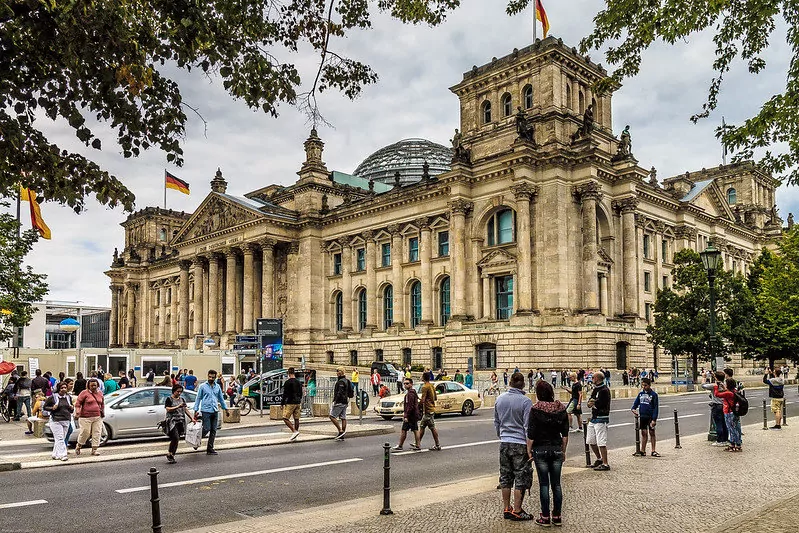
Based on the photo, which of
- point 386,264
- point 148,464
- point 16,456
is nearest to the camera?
point 148,464

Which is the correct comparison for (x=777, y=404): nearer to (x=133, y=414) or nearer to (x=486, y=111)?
(x=133, y=414)

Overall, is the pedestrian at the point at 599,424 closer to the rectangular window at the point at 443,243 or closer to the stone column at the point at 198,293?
the rectangular window at the point at 443,243

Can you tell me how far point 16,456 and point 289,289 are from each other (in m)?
49.8

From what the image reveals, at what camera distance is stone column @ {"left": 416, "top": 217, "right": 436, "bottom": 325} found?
5688 centimetres

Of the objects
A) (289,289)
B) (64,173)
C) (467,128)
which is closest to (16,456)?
(64,173)

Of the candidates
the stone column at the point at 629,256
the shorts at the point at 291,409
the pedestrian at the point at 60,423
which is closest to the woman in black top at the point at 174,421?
the pedestrian at the point at 60,423

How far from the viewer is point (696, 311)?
49.8 metres

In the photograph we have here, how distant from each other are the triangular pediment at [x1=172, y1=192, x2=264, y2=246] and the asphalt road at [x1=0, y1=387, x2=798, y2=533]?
50.4 m

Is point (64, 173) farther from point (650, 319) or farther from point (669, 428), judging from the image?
point (650, 319)

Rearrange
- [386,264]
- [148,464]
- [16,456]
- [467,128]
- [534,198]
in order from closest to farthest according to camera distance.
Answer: [148,464] → [16,456] → [534,198] → [467,128] → [386,264]

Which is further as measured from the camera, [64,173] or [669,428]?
[669,428]

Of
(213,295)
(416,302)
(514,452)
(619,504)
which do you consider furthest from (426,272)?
(514,452)

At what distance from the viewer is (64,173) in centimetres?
792

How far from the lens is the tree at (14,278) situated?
3206 centimetres
